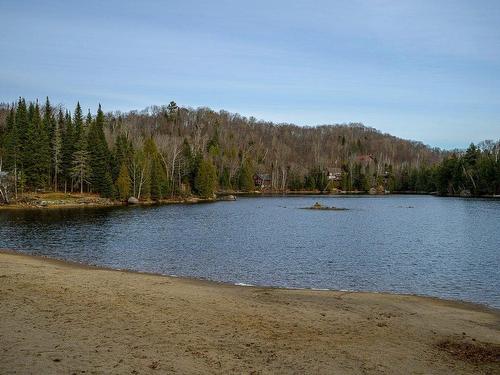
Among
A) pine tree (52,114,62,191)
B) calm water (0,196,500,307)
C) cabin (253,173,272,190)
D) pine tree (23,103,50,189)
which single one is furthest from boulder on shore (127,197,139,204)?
cabin (253,173,272,190)

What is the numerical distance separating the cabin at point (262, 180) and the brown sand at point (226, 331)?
16760 centimetres

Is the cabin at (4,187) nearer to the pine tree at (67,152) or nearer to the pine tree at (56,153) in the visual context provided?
the pine tree at (56,153)

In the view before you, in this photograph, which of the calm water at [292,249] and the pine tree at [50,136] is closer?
the calm water at [292,249]

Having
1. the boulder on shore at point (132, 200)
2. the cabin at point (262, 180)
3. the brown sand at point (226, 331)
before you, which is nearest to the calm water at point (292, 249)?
the brown sand at point (226, 331)

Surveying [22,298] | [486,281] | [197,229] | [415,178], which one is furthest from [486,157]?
[22,298]

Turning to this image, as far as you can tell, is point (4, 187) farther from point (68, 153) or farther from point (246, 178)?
point (246, 178)

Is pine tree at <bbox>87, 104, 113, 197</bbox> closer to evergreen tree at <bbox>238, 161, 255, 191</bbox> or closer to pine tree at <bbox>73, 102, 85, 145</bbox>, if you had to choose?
pine tree at <bbox>73, 102, 85, 145</bbox>

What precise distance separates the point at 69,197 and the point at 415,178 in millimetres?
145519

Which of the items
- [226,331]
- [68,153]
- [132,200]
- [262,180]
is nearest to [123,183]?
[132,200]

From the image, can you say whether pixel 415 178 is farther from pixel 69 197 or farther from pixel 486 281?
pixel 486 281

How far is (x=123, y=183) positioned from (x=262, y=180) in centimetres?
9805

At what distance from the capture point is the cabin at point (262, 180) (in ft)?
624

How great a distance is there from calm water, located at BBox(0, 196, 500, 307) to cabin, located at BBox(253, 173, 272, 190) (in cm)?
12581

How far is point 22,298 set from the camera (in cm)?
1723
